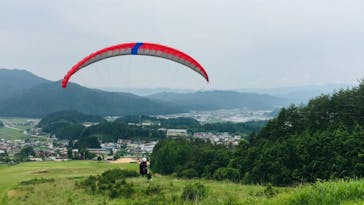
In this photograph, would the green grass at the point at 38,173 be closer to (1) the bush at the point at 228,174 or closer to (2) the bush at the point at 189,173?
(2) the bush at the point at 189,173

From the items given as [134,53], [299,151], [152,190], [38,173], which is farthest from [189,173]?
[152,190]

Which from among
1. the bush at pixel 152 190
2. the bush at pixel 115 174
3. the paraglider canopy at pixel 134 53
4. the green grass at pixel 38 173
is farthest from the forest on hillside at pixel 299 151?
the green grass at pixel 38 173

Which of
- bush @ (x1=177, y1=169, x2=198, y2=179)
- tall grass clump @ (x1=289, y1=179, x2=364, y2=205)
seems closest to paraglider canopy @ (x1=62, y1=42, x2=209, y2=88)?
tall grass clump @ (x1=289, y1=179, x2=364, y2=205)

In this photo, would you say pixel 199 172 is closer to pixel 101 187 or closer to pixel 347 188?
pixel 101 187

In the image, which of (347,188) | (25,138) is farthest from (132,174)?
(25,138)

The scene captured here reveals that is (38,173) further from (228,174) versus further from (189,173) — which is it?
(228,174)
